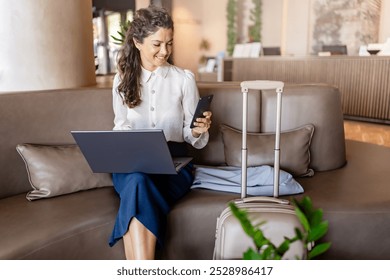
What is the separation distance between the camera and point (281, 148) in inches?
89.7

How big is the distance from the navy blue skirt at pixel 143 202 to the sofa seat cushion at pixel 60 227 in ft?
0.41

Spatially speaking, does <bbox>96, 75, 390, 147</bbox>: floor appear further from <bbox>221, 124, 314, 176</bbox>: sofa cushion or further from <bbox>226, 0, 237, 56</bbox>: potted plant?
<bbox>226, 0, 237, 56</bbox>: potted plant

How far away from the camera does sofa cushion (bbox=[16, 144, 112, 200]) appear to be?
2.05 meters

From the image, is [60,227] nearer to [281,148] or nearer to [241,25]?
[281,148]

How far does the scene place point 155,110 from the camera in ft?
6.95

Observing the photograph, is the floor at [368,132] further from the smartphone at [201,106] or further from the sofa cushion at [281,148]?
the smartphone at [201,106]

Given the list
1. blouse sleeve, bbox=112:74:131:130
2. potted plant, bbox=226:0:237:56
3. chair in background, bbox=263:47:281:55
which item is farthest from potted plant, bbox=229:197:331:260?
potted plant, bbox=226:0:237:56

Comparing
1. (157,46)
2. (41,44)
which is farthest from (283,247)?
(41,44)

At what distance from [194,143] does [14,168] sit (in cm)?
96

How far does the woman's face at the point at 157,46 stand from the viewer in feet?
6.43

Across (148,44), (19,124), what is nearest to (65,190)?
(19,124)

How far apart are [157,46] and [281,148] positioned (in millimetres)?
893

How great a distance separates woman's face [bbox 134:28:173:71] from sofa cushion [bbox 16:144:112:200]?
2.14 feet

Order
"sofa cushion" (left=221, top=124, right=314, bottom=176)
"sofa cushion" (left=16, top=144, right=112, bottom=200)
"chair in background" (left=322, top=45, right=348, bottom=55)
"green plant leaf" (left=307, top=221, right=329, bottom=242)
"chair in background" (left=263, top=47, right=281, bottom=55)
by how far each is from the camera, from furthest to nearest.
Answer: "chair in background" (left=263, top=47, right=281, bottom=55)
"chair in background" (left=322, top=45, right=348, bottom=55)
"sofa cushion" (left=221, top=124, right=314, bottom=176)
"sofa cushion" (left=16, top=144, right=112, bottom=200)
"green plant leaf" (left=307, top=221, right=329, bottom=242)
